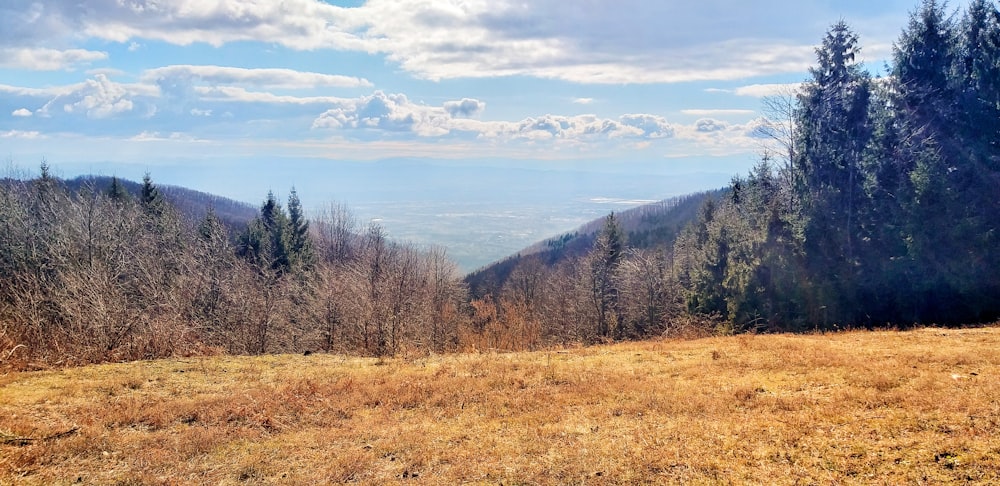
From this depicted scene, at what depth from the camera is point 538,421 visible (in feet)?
29.3

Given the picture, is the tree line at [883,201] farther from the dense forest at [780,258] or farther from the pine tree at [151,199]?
the pine tree at [151,199]

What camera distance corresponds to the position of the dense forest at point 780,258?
18938 millimetres

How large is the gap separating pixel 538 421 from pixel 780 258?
2199 cm

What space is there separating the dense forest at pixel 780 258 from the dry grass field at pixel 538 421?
6416 mm

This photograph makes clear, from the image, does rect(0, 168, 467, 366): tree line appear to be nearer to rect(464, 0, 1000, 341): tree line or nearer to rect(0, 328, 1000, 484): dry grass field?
rect(0, 328, 1000, 484): dry grass field

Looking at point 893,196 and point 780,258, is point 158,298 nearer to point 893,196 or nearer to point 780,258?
point 780,258

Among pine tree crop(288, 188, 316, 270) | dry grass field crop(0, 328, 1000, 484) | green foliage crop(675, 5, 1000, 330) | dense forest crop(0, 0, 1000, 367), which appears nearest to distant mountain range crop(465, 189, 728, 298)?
pine tree crop(288, 188, 316, 270)

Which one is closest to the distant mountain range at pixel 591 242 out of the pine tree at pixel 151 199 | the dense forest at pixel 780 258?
the dense forest at pixel 780 258

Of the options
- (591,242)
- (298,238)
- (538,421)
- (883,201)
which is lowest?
(591,242)

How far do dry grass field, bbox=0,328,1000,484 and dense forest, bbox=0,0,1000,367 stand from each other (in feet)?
21.1

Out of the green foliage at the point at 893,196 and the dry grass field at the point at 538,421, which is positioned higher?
the green foliage at the point at 893,196

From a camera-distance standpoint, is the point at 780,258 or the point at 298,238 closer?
the point at 780,258

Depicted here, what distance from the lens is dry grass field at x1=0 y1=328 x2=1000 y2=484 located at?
21.7 ft

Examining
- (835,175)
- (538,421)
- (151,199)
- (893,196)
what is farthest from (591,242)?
(538,421)
